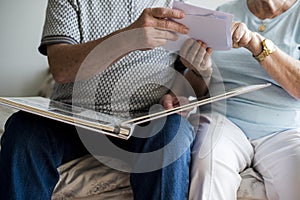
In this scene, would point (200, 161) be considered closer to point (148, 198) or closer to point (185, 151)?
point (185, 151)

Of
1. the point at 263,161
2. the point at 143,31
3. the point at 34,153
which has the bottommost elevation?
the point at 263,161

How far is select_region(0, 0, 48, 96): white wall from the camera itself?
1.77m

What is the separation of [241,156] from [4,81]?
1.25 metres

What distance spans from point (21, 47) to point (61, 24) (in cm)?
92

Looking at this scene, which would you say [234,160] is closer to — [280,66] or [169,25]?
[280,66]

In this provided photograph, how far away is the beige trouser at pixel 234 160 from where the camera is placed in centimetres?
91

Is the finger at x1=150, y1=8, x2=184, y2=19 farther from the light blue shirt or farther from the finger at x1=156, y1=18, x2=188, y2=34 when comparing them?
the light blue shirt

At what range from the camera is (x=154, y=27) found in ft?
2.78

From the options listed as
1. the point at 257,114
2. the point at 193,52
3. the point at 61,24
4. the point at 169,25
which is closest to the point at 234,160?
the point at 257,114

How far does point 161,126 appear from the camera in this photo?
0.92 m

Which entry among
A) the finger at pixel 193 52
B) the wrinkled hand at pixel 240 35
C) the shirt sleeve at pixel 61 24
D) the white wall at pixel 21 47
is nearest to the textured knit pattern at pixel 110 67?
the shirt sleeve at pixel 61 24

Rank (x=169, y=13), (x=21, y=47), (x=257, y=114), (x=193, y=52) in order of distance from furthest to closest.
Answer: (x=21, y=47)
(x=257, y=114)
(x=193, y=52)
(x=169, y=13)

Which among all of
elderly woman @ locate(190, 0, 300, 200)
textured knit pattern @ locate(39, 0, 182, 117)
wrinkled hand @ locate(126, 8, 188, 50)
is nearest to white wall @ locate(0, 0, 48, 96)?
textured knit pattern @ locate(39, 0, 182, 117)

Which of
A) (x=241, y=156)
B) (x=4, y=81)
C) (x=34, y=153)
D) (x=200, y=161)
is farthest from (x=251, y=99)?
(x=4, y=81)
